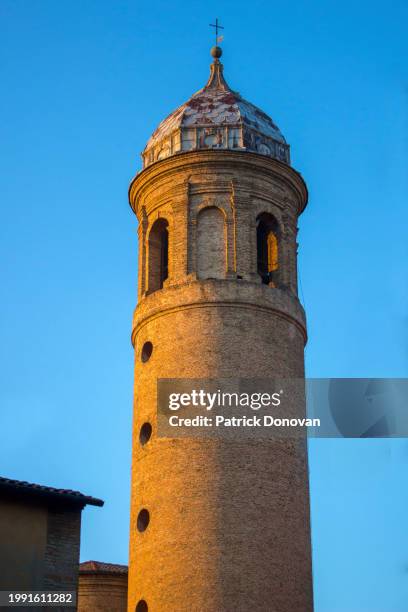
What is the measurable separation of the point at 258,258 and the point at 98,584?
35.0 feet

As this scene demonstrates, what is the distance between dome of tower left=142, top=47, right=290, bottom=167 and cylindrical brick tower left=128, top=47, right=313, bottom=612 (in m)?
0.05

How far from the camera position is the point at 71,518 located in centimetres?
2473

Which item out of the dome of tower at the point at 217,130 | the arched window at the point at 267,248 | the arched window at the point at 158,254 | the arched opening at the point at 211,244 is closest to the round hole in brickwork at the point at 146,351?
the arched window at the point at 158,254

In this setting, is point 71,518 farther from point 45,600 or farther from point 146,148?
point 146,148

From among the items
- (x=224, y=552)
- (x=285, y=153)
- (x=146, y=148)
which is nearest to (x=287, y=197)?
(x=285, y=153)

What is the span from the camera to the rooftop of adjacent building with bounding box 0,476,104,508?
23.5m

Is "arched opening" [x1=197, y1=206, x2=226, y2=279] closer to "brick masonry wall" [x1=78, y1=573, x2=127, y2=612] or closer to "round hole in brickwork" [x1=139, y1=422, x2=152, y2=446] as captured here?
"round hole in brickwork" [x1=139, y1=422, x2=152, y2=446]

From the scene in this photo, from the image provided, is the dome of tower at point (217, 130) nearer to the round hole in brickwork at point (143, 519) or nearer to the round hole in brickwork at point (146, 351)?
the round hole in brickwork at point (146, 351)

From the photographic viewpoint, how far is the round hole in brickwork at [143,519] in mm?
31672

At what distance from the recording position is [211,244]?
111 feet

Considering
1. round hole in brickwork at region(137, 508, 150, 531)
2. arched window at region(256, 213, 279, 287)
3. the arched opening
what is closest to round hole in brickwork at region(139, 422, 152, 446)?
round hole in brickwork at region(137, 508, 150, 531)

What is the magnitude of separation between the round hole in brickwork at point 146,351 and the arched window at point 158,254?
182 centimetres

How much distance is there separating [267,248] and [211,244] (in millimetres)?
2271

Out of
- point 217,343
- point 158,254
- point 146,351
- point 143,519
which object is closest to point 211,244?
point 158,254
